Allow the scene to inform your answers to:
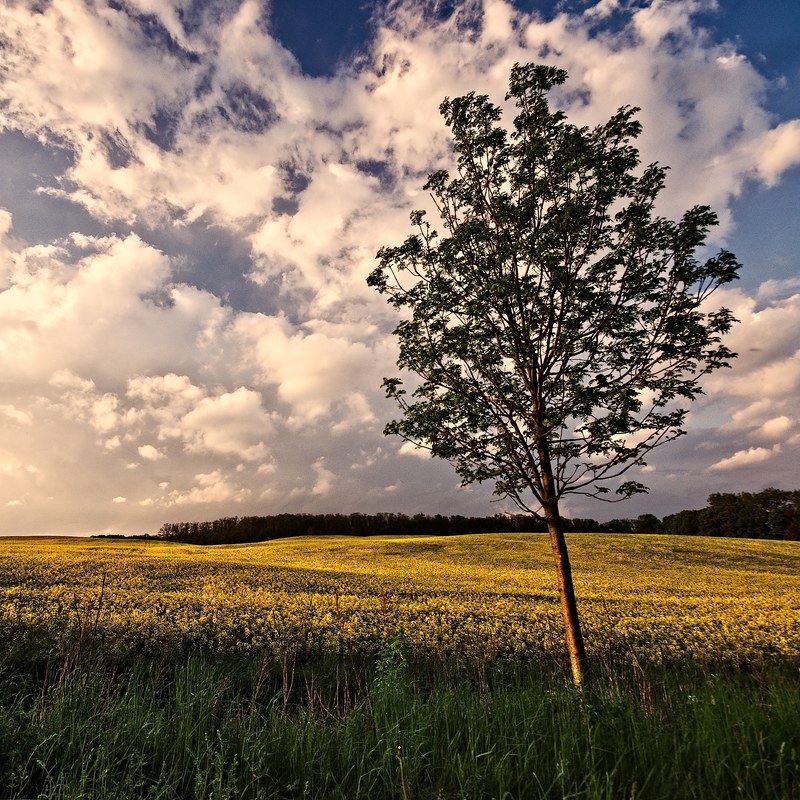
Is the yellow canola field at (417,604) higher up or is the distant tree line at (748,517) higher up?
the distant tree line at (748,517)

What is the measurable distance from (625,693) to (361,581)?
2275 centimetres

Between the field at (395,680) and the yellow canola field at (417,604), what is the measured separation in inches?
5.7

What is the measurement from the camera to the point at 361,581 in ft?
86.4

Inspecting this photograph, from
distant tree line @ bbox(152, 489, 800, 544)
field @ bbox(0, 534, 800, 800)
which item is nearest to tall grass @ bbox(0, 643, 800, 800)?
field @ bbox(0, 534, 800, 800)

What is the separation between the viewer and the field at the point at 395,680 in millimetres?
3410

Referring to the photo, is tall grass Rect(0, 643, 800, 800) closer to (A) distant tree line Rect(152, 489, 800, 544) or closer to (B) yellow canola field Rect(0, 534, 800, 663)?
(B) yellow canola field Rect(0, 534, 800, 663)

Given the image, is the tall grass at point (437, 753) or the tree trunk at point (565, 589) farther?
the tree trunk at point (565, 589)

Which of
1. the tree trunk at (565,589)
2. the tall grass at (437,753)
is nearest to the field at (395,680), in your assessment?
the tall grass at (437,753)

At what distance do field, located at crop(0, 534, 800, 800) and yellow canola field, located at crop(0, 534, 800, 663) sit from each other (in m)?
0.14

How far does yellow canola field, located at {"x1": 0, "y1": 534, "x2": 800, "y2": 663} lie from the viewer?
43.8ft

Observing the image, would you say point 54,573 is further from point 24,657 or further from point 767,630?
point 767,630

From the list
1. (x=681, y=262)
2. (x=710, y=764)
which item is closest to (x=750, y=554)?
(x=681, y=262)

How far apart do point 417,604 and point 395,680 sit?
1518cm

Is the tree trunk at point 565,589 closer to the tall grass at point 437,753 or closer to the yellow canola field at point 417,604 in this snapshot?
the yellow canola field at point 417,604
